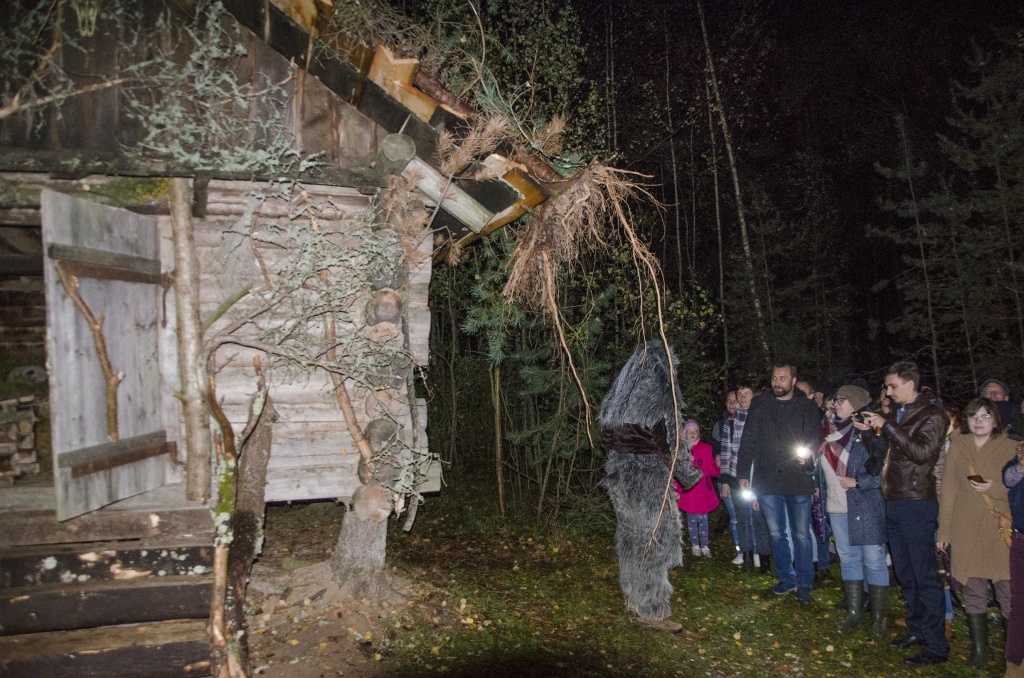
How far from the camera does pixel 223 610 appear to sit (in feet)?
12.4

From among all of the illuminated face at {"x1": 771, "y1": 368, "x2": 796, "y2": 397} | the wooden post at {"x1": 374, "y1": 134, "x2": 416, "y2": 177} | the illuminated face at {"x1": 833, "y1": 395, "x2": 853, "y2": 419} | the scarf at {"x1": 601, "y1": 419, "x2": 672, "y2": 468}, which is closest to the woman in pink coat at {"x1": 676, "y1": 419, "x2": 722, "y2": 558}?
the illuminated face at {"x1": 771, "y1": 368, "x2": 796, "y2": 397}

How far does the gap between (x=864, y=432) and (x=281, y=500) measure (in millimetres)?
4938

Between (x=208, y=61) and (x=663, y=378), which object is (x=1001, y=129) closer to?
(x=663, y=378)

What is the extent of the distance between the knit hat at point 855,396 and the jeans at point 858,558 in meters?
0.98

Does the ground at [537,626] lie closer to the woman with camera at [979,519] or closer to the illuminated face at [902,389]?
the woman with camera at [979,519]

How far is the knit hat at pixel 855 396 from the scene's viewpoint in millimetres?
Result: 5562

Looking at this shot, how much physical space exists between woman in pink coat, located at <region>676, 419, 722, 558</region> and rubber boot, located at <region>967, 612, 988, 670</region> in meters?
2.78

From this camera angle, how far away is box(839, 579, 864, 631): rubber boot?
5445mm

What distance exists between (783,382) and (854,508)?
50.0 inches

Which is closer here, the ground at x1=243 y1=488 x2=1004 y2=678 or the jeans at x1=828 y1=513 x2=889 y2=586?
the ground at x1=243 y1=488 x2=1004 y2=678

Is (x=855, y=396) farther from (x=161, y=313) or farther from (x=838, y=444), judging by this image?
(x=161, y=313)

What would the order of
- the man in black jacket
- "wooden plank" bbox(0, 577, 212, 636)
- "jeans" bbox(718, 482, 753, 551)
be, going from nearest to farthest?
"wooden plank" bbox(0, 577, 212, 636)
the man in black jacket
"jeans" bbox(718, 482, 753, 551)

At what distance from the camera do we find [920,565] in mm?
4898

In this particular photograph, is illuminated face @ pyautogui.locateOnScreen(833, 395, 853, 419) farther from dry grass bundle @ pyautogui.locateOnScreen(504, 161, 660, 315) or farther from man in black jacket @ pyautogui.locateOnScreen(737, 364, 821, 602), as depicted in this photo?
dry grass bundle @ pyautogui.locateOnScreen(504, 161, 660, 315)
